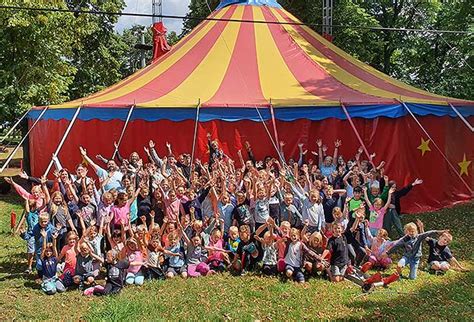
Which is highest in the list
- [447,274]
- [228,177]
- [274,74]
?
[274,74]

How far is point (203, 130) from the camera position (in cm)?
919

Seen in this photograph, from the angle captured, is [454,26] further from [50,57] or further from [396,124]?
[50,57]

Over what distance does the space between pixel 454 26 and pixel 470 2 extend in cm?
443

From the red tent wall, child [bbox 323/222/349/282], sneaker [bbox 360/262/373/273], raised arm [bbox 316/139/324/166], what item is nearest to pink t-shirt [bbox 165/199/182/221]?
child [bbox 323/222/349/282]

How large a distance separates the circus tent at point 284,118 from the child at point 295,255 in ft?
10.1

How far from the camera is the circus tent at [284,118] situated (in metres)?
9.00

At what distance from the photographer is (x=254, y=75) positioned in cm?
1034

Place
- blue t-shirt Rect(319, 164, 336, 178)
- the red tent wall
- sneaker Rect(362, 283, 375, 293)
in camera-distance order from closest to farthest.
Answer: sneaker Rect(362, 283, 375, 293) < blue t-shirt Rect(319, 164, 336, 178) < the red tent wall

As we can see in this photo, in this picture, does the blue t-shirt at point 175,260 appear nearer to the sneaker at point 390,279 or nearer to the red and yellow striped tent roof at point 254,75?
the sneaker at point 390,279

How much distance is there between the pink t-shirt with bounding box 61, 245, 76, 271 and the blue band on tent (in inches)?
155

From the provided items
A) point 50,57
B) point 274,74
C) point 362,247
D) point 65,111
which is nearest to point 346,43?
point 274,74

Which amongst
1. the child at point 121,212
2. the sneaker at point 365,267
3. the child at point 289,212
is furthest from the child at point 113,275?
the sneaker at point 365,267

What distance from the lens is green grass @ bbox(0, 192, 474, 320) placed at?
4707mm

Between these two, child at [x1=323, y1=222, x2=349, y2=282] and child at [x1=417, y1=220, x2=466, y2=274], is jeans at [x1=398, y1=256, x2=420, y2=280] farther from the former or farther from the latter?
child at [x1=323, y1=222, x2=349, y2=282]
